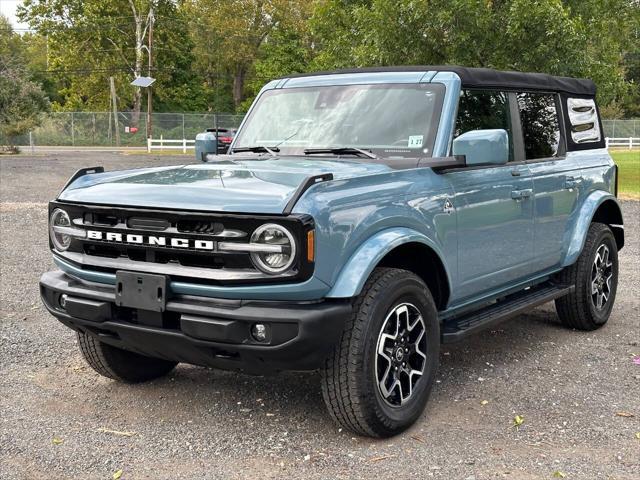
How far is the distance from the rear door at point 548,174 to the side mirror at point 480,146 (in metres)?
1.06

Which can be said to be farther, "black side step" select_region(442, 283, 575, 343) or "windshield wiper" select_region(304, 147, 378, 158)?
"windshield wiper" select_region(304, 147, 378, 158)

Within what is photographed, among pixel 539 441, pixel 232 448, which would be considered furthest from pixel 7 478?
pixel 539 441

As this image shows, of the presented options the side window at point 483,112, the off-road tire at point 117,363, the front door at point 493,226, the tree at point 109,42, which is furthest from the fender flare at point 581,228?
the tree at point 109,42

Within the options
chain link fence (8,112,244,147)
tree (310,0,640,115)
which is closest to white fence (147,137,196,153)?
chain link fence (8,112,244,147)

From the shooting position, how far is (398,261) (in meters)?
4.27

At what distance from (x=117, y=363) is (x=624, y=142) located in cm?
5578

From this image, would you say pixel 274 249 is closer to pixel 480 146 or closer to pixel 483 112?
pixel 480 146

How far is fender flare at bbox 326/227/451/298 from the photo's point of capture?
3.61 m

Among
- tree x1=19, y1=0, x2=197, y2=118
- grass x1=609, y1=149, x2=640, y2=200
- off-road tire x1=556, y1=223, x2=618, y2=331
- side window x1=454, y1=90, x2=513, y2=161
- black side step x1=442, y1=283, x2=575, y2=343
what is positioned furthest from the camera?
tree x1=19, y1=0, x2=197, y2=118

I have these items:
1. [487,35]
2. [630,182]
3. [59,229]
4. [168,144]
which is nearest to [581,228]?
[59,229]

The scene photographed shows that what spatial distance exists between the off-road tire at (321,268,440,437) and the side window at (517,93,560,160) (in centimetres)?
203

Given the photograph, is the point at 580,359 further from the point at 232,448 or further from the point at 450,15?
the point at 450,15

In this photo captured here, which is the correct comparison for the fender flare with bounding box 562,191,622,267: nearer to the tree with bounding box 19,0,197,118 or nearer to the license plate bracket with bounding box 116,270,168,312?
the license plate bracket with bounding box 116,270,168,312

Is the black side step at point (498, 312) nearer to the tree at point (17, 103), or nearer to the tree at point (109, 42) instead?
the tree at point (17, 103)
